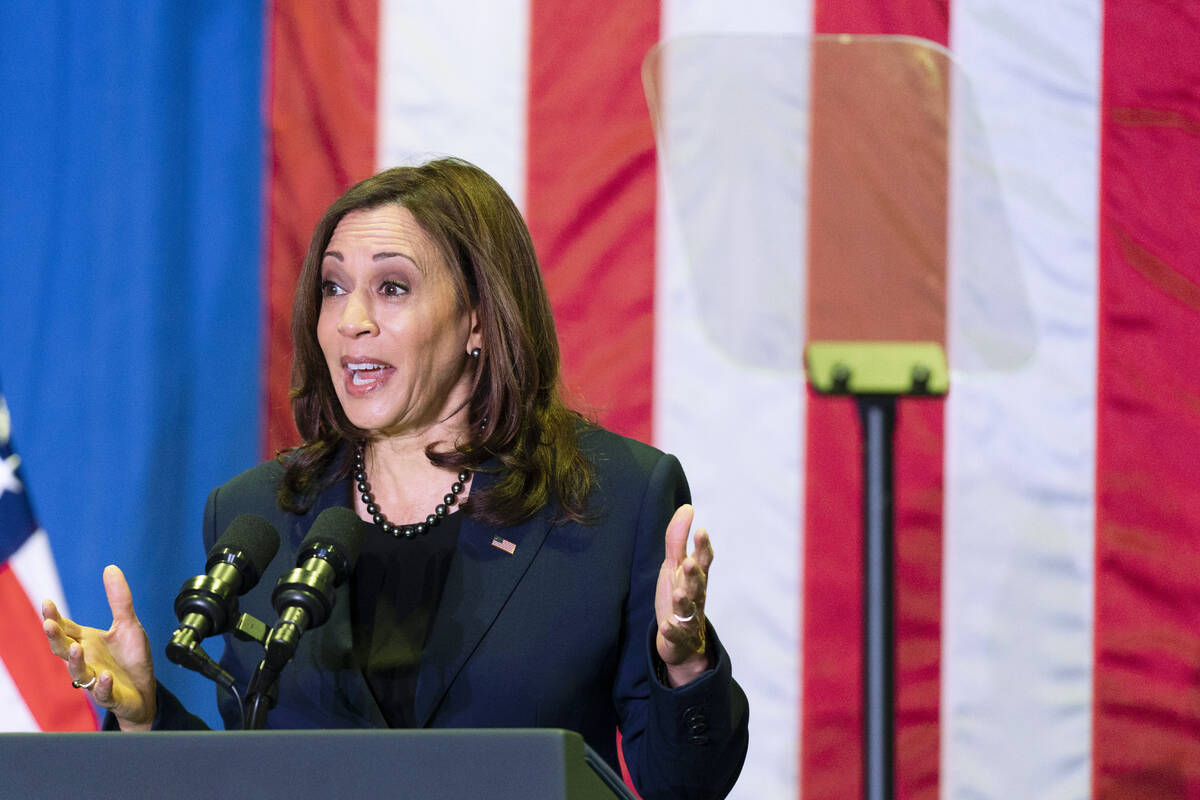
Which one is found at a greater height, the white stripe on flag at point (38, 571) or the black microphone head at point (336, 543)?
the black microphone head at point (336, 543)

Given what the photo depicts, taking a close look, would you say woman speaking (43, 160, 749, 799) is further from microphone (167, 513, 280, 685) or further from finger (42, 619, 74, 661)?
microphone (167, 513, 280, 685)

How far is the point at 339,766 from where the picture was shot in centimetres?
65

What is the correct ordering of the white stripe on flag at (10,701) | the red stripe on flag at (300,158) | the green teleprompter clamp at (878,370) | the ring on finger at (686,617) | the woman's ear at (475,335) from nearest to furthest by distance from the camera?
the green teleprompter clamp at (878,370) < the ring on finger at (686,617) < the woman's ear at (475,335) < the white stripe on flag at (10,701) < the red stripe on flag at (300,158)

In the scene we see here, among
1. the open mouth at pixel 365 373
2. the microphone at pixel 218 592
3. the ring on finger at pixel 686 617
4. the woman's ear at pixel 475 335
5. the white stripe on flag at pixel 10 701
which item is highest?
the woman's ear at pixel 475 335

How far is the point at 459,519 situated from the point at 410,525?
6cm

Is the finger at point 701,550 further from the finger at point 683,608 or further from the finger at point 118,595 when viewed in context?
the finger at point 118,595

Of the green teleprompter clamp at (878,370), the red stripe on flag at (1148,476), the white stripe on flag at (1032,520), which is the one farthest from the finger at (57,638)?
the red stripe on flag at (1148,476)

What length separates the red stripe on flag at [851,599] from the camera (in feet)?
6.06

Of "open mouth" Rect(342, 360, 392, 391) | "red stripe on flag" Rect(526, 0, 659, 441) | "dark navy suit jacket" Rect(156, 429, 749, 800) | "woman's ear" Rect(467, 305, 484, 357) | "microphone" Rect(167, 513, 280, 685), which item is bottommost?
"dark navy suit jacket" Rect(156, 429, 749, 800)

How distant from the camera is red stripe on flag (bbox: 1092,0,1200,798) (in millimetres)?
1835

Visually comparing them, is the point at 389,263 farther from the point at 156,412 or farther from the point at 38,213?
the point at 38,213

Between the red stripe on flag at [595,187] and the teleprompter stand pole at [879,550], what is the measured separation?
1.10 m

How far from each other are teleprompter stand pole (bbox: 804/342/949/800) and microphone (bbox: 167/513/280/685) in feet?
1.60

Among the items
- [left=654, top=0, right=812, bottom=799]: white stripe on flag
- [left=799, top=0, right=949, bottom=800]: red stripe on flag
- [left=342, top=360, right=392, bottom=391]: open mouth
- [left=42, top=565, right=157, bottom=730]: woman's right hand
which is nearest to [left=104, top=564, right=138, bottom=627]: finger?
[left=42, top=565, right=157, bottom=730]: woman's right hand
